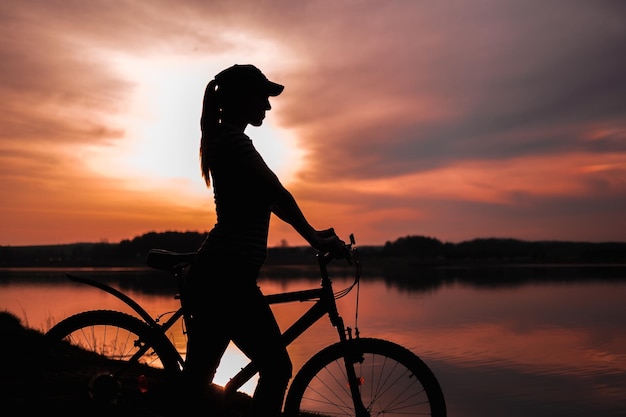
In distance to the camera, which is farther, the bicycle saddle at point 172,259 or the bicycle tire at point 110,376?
the bicycle tire at point 110,376

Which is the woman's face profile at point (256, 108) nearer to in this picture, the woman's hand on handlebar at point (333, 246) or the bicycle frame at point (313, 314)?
the woman's hand on handlebar at point (333, 246)

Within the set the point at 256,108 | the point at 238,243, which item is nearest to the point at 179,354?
the point at 238,243

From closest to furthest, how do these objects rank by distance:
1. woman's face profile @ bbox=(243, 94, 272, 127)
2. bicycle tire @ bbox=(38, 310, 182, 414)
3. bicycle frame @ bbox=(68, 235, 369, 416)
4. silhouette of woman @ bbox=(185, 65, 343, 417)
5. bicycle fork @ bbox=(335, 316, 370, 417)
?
silhouette of woman @ bbox=(185, 65, 343, 417)
woman's face profile @ bbox=(243, 94, 272, 127)
bicycle frame @ bbox=(68, 235, 369, 416)
bicycle fork @ bbox=(335, 316, 370, 417)
bicycle tire @ bbox=(38, 310, 182, 414)

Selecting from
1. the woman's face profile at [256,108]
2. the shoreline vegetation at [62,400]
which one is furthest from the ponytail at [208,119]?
the shoreline vegetation at [62,400]

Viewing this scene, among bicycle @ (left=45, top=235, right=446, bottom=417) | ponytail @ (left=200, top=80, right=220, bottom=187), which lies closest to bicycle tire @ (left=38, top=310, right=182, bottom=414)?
bicycle @ (left=45, top=235, right=446, bottom=417)

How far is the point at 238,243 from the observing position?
302 cm

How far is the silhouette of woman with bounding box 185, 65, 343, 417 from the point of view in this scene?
3.00 m

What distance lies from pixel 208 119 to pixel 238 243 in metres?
0.70

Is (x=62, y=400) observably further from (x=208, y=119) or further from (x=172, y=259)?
(x=208, y=119)

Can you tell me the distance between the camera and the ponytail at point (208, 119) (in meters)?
3.16

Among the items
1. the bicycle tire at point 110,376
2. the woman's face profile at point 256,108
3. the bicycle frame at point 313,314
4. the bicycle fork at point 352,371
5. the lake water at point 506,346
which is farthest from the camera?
the lake water at point 506,346

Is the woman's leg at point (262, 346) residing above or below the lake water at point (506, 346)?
above

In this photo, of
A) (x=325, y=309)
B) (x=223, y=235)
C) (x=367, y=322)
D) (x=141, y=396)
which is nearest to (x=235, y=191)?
(x=223, y=235)

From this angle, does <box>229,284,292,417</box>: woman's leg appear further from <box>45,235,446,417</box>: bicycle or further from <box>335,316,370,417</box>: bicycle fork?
<box>335,316,370,417</box>: bicycle fork
